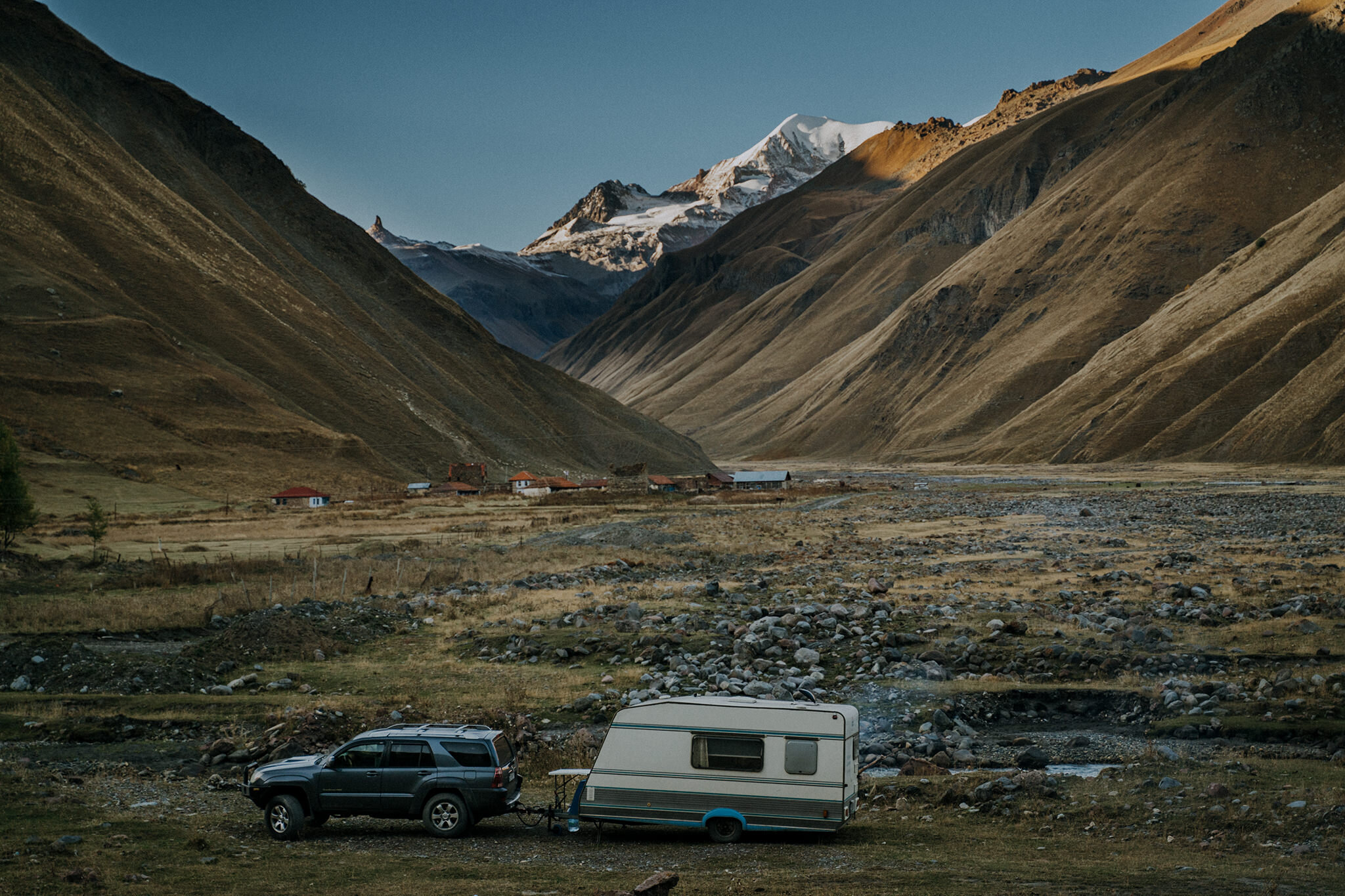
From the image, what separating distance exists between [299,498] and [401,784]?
84.1 meters

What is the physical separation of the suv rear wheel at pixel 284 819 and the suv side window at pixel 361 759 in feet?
2.78

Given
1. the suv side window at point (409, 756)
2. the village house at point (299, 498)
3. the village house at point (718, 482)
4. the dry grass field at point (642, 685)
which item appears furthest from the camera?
the village house at point (718, 482)

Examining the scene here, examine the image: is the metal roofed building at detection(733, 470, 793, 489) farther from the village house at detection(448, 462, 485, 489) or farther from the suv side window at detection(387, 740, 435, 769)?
the suv side window at detection(387, 740, 435, 769)

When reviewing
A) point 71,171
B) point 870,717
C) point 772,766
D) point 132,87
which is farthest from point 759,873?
point 132,87

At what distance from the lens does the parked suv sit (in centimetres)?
1614

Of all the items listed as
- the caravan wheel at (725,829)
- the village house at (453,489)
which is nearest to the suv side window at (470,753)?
the caravan wheel at (725,829)

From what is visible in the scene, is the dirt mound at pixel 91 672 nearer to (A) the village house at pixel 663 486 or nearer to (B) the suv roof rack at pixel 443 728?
(B) the suv roof rack at pixel 443 728

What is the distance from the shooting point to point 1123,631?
28.5m

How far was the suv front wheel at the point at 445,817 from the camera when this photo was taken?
16156mm

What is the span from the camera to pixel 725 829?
1569 centimetres

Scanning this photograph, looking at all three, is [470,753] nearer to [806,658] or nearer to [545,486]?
[806,658]

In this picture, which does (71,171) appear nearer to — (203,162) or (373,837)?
(203,162)

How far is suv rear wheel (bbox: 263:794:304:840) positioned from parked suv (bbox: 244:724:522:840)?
0.01 meters

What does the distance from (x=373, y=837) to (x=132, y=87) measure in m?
193
